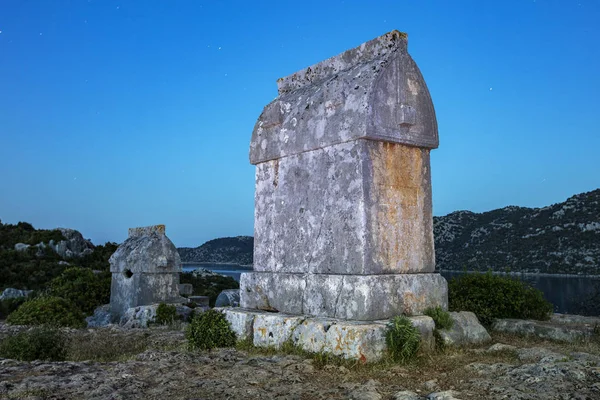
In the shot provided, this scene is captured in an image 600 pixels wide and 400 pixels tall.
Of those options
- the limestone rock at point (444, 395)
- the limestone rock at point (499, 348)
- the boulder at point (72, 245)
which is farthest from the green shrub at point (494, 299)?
the boulder at point (72, 245)

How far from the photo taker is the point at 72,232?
1143 inches

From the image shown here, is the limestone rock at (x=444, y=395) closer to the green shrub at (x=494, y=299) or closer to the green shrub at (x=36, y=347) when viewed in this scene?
the green shrub at (x=494, y=299)

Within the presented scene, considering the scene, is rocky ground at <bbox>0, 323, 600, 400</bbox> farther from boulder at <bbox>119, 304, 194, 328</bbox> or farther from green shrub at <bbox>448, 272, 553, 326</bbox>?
boulder at <bbox>119, 304, 194, 328</bbox>

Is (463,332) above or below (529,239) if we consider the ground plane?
below

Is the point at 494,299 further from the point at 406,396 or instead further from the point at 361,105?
the point at 406,396

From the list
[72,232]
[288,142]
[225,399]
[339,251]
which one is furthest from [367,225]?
[72,232]

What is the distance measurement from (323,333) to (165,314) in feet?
24.8

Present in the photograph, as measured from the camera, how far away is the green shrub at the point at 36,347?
21.4 ft

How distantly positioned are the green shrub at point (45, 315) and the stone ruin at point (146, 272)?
5.54 ft

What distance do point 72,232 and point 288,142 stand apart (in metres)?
26.1

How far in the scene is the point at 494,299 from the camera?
6766mm

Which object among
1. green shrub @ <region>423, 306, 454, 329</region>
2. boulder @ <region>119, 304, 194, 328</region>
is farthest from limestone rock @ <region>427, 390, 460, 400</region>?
boulder @ <region>119, 304, 194, 328</region>

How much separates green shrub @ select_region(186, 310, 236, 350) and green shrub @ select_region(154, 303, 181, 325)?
544 centimetres

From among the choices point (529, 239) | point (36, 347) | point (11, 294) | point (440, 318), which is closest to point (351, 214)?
point (440, 318)
